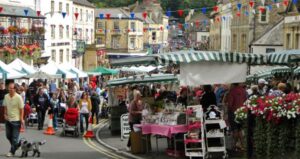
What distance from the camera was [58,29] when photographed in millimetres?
61625

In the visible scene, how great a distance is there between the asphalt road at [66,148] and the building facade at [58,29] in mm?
34082

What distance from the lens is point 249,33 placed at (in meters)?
68.4

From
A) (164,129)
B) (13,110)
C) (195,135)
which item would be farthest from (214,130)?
(13,110)

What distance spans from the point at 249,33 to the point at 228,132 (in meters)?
51.8

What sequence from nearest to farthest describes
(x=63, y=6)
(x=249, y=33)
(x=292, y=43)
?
1. (x=292, y=43)
2. (x=63, y=6)
3. (x=249, y=33)

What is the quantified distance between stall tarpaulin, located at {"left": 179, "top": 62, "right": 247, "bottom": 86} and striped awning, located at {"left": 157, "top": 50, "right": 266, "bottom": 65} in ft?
1.25

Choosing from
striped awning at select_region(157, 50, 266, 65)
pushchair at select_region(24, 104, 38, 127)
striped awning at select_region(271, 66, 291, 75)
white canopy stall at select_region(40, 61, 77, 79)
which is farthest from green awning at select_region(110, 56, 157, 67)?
white canopy stall at select_region(40, 61, 77, 79)

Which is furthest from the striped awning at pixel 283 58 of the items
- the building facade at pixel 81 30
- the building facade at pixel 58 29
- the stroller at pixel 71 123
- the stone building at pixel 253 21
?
the building facade at pixel 81 30

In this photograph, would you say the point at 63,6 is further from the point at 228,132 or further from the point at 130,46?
the point at 228,132

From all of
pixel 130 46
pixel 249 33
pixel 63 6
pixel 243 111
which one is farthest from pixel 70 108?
pixel 130 46

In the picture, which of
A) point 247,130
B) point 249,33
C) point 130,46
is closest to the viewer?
point 247,130

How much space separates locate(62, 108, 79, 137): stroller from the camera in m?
23.1

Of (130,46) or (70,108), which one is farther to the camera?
(130,46)

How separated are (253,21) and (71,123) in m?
47.0
